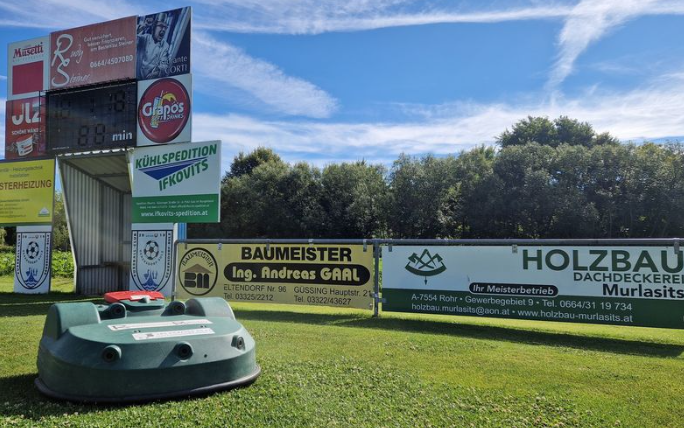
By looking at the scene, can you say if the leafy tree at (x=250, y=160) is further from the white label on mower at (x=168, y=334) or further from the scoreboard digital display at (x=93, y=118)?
the white label on mower at (x=168, y=334)

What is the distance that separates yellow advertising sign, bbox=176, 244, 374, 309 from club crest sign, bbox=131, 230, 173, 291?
2.33 m

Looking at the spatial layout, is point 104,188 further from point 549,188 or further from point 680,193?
point 680,193

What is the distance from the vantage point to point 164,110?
46.3 ft

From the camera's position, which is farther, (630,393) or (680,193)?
(680,193)

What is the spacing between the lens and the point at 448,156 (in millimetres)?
41906

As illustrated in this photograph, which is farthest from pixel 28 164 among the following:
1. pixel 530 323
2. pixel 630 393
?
pixel 630 393

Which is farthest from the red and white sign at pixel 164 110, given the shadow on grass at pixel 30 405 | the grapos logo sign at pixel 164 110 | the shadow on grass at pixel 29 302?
the shadow on grass at pixel 30 405

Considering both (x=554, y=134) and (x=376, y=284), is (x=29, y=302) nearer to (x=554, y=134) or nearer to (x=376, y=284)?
(x=376, y=284)

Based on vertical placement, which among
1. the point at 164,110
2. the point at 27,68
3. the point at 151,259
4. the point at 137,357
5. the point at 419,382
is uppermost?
the point at 27,68

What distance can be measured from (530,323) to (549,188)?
29.3 meters

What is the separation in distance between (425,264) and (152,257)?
8.57 m

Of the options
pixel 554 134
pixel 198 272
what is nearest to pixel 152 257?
pixel 198 272

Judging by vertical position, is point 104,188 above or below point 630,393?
above

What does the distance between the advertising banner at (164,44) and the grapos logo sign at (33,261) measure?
21.0ft
